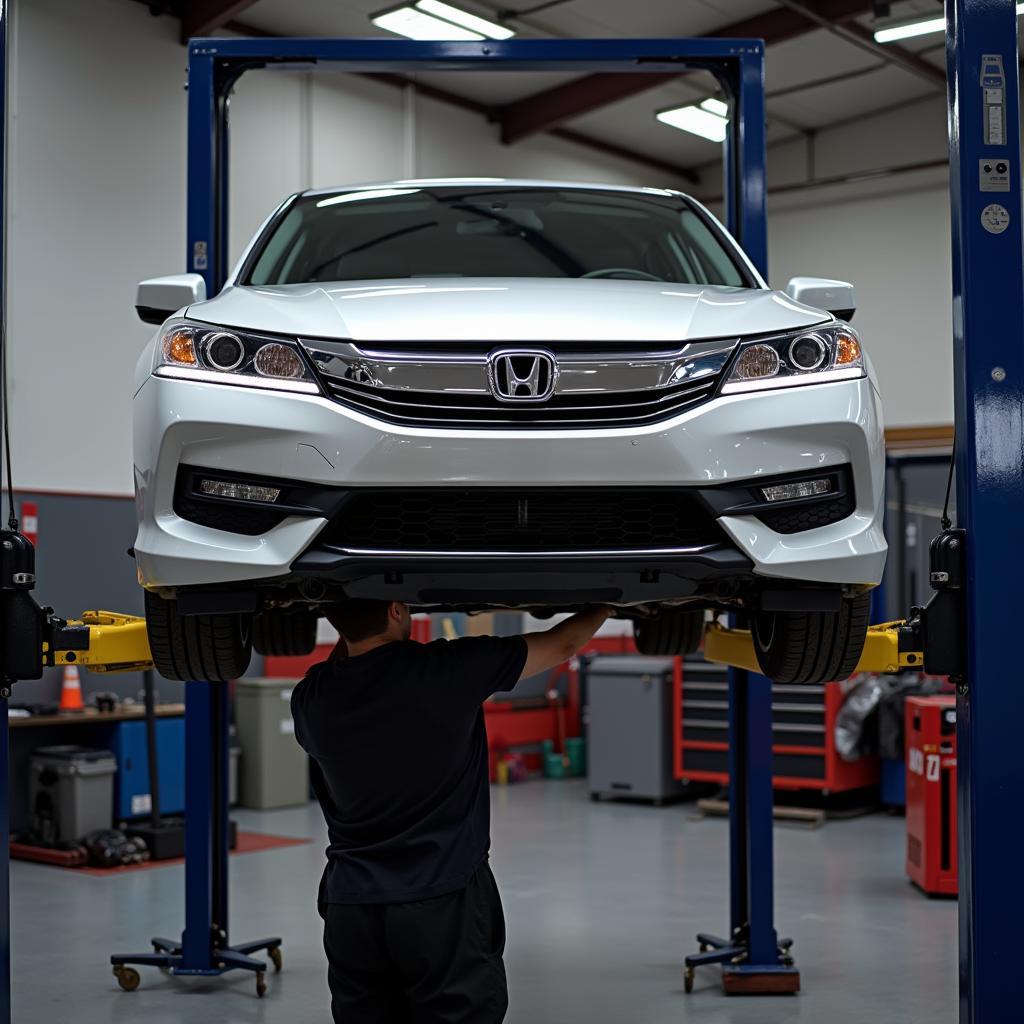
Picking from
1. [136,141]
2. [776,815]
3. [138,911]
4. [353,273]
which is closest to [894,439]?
[776,815]

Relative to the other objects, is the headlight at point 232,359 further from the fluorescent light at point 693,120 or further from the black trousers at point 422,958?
the fluorescent light at point 693,120

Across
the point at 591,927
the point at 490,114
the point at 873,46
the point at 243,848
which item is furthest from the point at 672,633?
the point at 490,114

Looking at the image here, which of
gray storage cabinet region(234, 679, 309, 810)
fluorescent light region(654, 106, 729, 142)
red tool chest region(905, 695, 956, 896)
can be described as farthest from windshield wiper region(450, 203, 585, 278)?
fluorescent light region(654, 106, 729, 142)

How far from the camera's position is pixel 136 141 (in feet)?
29.7

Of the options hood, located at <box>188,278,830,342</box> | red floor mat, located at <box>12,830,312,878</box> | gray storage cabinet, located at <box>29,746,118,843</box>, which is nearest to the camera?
hood, located at <box>188,278,830,342</box>

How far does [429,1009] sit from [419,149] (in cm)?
957

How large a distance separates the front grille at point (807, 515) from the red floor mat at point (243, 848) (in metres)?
5.49

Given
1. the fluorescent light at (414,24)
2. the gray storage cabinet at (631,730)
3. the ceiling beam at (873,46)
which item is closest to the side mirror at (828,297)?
the gray storage cabinet at (631,730)

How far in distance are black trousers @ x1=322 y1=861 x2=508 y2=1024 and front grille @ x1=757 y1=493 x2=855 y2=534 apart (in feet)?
3.17

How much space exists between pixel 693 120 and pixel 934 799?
8.00 m

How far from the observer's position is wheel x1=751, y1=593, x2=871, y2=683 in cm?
272

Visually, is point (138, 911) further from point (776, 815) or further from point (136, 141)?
point (136, 141)

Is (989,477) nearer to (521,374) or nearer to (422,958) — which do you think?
(521,374)

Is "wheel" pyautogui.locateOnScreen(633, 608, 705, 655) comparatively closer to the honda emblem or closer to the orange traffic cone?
the honda emblem
